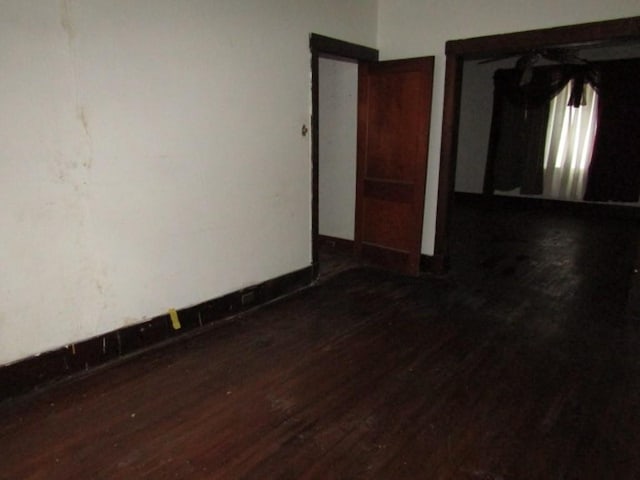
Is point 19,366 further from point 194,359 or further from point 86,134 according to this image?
point 86,134

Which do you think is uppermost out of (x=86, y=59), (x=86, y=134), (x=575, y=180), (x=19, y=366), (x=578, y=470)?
(x=86, y=59)

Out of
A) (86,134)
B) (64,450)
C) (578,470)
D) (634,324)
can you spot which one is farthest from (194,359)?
(634,324)

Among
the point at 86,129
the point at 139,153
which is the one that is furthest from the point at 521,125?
the point at 86,129

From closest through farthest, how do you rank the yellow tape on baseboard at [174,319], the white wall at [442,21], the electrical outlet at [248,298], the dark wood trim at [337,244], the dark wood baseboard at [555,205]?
the yellow tape on baseboard at [174,319] → the white wall at [442,21] → the electrical outlet at [248,298] → the dark wood trim at [337,244] → the dark wood baseboard at [555,205]

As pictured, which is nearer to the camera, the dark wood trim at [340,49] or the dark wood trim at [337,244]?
the dark wood trim at [340,49]

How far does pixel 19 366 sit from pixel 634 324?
385 cm

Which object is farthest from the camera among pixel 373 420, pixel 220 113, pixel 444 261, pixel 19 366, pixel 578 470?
pixel 444 261

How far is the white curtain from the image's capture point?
6.91 meters

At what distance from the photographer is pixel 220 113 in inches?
111

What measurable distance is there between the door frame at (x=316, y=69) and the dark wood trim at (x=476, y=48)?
0.76 meters

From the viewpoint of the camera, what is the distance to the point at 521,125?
7.54 m

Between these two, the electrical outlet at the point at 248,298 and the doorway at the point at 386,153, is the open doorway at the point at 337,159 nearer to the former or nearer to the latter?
the doorway at the point at 386,153

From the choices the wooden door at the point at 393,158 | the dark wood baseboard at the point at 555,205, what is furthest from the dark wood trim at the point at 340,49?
the dark wood baseboard at the point at 555,205

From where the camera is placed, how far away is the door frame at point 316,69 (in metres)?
3.41
